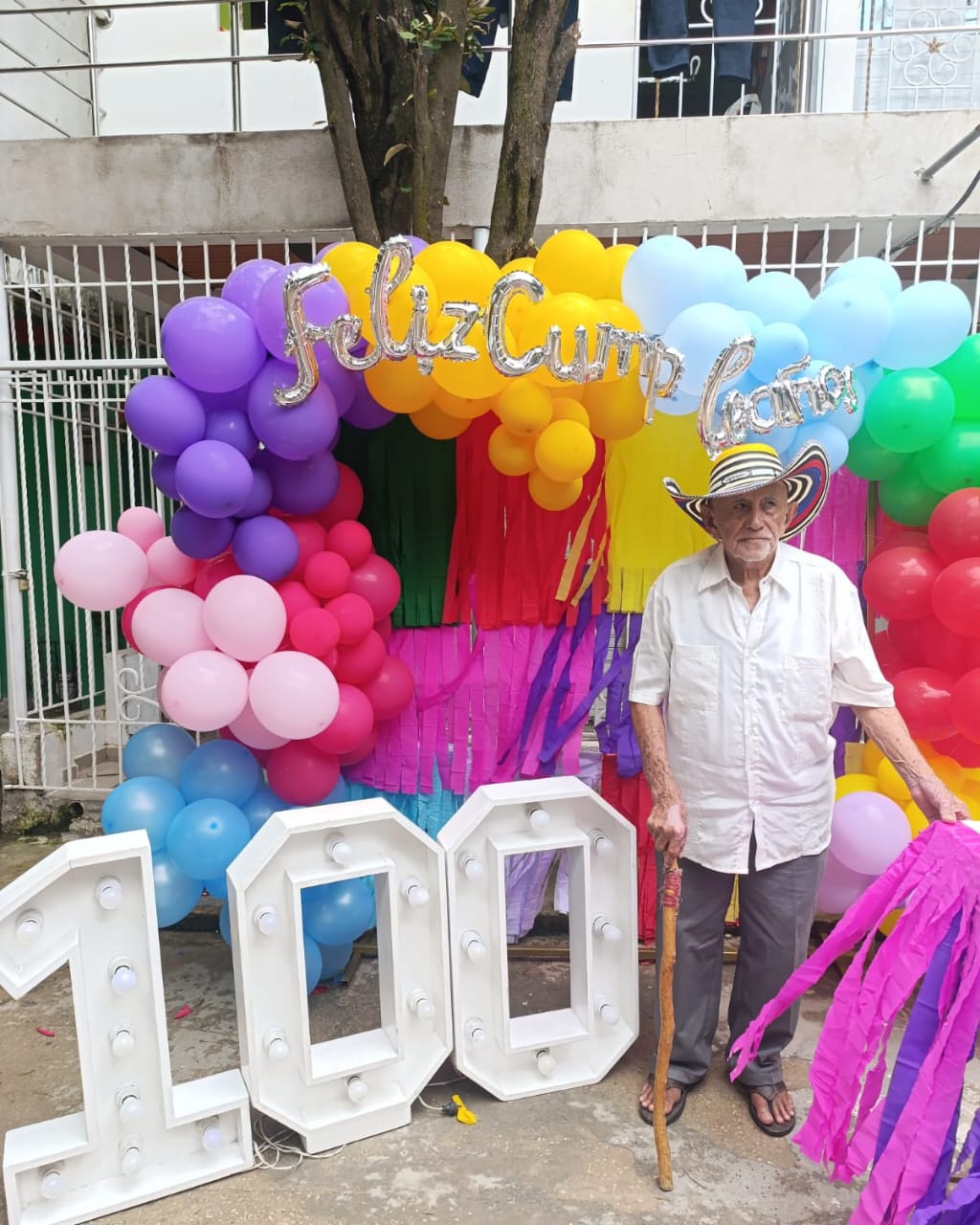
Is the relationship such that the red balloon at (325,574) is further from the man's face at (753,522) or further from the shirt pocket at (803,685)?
the shirt pocket at (803,685)

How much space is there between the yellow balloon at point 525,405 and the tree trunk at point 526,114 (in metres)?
1.13

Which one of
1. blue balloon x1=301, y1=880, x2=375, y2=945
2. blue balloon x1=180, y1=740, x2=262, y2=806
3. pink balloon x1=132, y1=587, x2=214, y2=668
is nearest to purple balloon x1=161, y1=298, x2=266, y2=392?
pink balloon x1=132, y1=587, x2=214, y2=668

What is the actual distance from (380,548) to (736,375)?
139 centimetres

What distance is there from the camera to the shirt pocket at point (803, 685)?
228 cm

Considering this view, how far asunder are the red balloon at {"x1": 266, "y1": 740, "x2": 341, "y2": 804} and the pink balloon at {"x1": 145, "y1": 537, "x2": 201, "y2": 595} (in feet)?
1.98

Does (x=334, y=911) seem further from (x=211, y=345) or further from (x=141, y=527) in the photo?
(x=211, y=345)

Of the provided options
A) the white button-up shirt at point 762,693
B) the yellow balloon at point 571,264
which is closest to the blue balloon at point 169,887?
the white button-up shirt at point 762,693

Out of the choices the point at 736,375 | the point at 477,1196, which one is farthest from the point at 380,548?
the point at 477,1196

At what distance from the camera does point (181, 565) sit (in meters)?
2.83

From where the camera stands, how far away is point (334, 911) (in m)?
2.79

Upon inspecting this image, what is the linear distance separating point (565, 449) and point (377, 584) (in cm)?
79

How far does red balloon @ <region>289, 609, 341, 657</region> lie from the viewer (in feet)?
8.82

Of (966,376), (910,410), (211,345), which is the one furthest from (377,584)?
(966,376)

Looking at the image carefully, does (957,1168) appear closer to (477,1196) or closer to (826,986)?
(477,1196)
